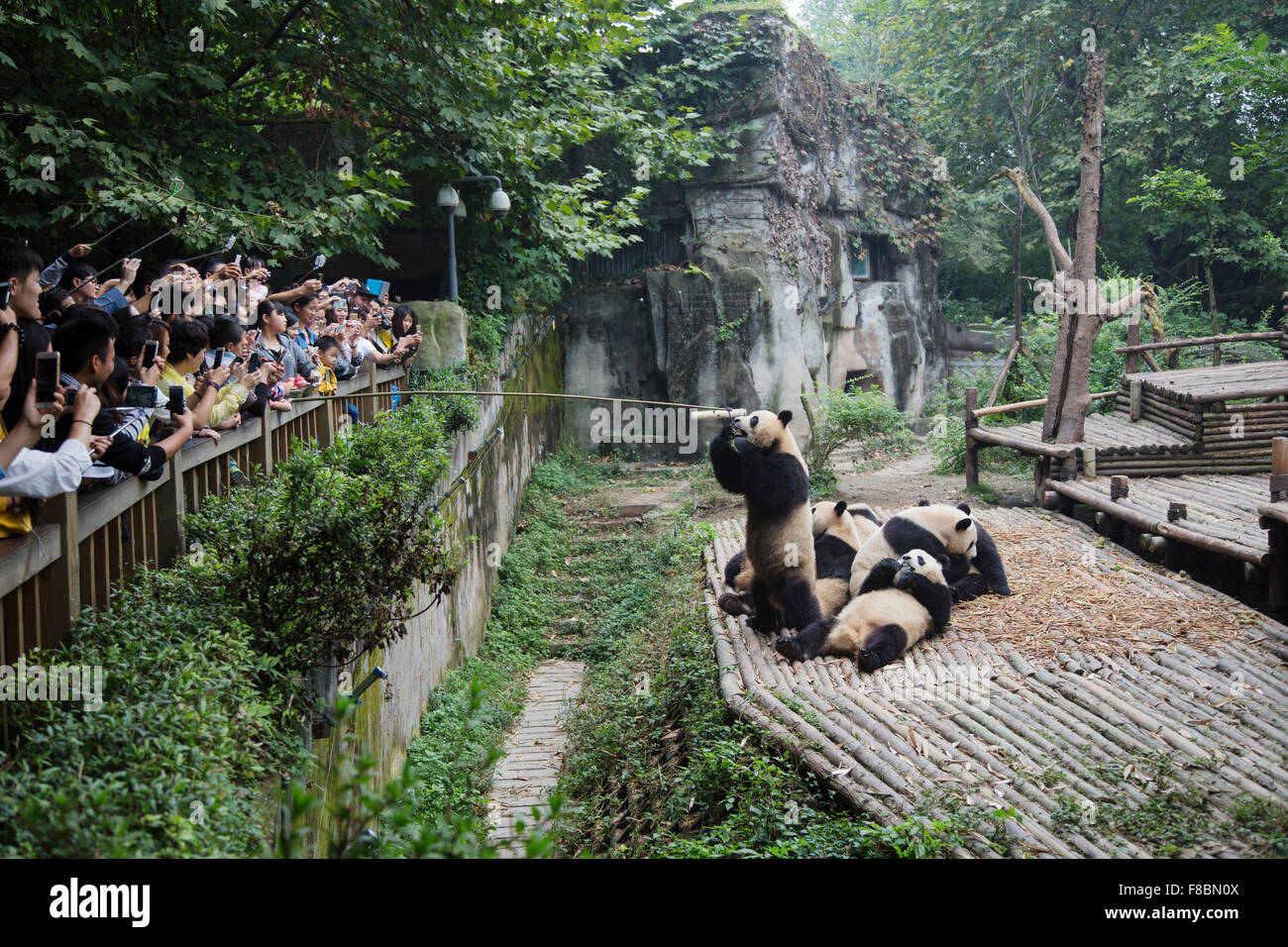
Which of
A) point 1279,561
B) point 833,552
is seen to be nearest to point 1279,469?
point 1279,561

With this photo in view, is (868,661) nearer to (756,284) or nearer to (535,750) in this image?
(535,750)

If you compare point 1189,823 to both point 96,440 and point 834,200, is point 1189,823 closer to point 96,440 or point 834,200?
point 96,440

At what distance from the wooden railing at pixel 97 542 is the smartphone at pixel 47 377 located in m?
0.38

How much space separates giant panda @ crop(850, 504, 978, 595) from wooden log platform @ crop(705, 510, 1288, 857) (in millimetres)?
466

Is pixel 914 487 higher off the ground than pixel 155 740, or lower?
lower

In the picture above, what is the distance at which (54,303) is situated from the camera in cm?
488

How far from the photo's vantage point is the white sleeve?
318cm

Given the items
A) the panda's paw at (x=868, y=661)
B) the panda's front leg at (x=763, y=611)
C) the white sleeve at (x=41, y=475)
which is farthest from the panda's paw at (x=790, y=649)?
the white sleeve at (x=41, y=475)

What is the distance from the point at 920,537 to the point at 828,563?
738 mm

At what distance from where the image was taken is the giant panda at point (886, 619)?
618 cm

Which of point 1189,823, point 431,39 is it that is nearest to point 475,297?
point 431,39

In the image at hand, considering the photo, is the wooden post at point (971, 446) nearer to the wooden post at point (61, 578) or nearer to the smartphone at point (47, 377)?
the smartphone at point (47, 377)

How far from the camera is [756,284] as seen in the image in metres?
17.8
